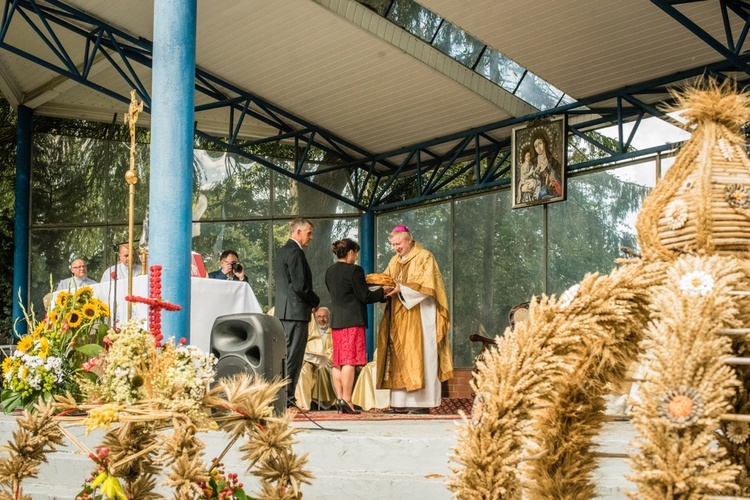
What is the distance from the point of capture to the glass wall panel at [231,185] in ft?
51.2

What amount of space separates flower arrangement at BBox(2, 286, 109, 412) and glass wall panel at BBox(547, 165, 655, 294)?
724 cm

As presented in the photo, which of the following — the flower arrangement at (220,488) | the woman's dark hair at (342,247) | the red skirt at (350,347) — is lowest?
the flower arrangement at (220,488)

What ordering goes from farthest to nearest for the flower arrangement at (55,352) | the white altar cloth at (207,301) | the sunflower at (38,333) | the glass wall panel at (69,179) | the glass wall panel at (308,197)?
1. the glass wall panel at (69,179)
2. the glass wall panel at (308,197)
3. the white altar cloth at (207,301)
4. the sunflower at (38,333)
5. the flower arrangement at (55,352)

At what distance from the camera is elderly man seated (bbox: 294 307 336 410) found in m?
10.8

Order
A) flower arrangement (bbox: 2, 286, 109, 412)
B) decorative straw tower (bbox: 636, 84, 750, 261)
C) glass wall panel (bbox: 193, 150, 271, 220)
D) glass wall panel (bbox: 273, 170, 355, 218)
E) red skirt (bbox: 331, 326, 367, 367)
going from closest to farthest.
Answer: decorative straw tower (bbox: 636, 84, 750, 261) < flower arrangement (bbox: 2, 286, 109, 412) < red skirt (bbox: 331, 326, 367, 367) < glass wall panel (bbox: 273, 170, 355, 218) < glass wall panel (bbox: 193, 150, 271, 220)

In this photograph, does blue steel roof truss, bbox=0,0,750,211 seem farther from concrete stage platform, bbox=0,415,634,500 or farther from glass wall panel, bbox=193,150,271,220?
concrete stage platform, bbox=0,415,634,500

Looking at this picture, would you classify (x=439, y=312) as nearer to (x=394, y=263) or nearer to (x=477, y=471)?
(x=394, y=263)

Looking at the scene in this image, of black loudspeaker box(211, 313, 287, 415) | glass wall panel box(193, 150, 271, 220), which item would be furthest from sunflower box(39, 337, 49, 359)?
glass wall panel box(193, 150, 271, 220)

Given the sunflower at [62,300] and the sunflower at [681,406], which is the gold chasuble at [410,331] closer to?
the sunflower at [62,300]

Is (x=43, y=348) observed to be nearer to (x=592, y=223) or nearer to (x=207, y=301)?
(x=207, y=301)

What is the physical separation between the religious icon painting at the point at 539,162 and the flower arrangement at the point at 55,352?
277 inches

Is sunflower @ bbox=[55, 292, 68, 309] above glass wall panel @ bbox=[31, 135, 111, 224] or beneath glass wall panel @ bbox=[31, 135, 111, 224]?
beneath

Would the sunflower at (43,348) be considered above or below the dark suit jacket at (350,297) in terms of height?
below

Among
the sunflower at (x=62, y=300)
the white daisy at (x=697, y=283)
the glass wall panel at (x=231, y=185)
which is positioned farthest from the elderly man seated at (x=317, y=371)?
the white daisy at (x=697, y=283)
